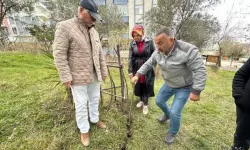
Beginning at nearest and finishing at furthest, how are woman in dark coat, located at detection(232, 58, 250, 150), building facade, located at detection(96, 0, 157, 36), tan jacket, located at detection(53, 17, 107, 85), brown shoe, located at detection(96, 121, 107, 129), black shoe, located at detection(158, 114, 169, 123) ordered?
woman in dark coat, located at detection(232, 58, 250, 150), tan jacket, located at detection(53, 17, 107, 85), brown shoe, located at detection(96, 121, 107, 129), black shoe, located at detection(158, 114, 169, 123), building facade, located at detection(96, 0, 157, 36)

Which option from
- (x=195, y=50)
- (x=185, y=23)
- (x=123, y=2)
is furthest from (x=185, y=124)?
(x=123, y=2)

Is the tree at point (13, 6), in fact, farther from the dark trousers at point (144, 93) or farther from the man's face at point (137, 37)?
the dark trousers at point (144, 93)

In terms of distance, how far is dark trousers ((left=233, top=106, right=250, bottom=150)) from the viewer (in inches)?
50.4

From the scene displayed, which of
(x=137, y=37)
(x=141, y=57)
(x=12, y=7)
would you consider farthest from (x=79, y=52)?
(x=12, y=7)

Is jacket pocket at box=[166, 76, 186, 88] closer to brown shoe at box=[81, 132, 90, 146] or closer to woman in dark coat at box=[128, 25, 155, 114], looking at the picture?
woman in dark coat at box=[128, 25, 155, 114]

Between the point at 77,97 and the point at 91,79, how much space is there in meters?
0.25

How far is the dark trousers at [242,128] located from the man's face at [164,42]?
0.87 meters

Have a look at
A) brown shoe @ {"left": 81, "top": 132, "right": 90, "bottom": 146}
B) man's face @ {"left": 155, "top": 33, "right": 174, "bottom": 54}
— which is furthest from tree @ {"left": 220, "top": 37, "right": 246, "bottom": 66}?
brown shoe @ {"left": 81, "top": 132, "right": 90, "bottom": 146}

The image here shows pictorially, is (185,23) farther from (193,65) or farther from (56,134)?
(56,134)

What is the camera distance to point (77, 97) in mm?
1604

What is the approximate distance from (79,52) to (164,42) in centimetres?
90

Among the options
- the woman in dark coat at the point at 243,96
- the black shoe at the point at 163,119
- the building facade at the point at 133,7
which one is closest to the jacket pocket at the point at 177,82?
the woman in dark coat at the point at 243,96

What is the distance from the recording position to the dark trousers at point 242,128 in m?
1.28

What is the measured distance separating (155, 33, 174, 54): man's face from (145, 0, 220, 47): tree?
8.04m
